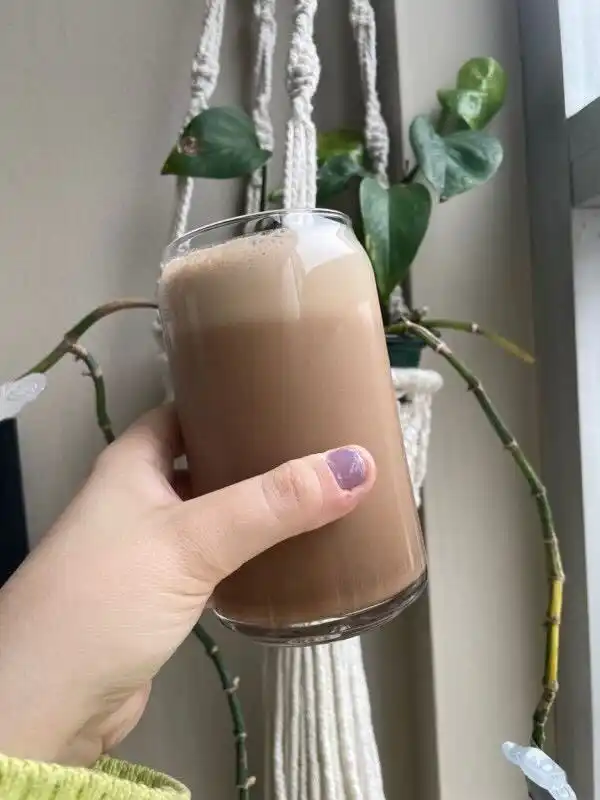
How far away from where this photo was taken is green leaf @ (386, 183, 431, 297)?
75cm

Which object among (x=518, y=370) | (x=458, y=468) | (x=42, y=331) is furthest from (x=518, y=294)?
(x=42, y=331)

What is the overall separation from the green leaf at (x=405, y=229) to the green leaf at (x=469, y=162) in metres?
0.03

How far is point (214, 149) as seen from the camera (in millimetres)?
766

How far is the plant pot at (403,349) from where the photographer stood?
762 mm

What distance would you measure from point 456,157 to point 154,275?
0.35 m

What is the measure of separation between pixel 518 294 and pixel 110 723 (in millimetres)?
605

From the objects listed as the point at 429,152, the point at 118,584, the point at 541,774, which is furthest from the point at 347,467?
the point at 429,152

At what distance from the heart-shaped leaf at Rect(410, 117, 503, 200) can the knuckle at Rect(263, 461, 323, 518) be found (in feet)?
1.22

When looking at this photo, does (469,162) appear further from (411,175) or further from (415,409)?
(415,409)

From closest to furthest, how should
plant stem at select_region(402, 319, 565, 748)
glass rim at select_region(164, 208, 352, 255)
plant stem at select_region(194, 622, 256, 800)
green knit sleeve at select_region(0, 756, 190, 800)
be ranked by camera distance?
1. green knit sleeve at select_region(0, 756, 190, 800)
2. glass rim at select_region(164, 208, 352, 255)
3. plant stem at select_region(402, 319, 565, 748)
4. plant stem at select_region(194, 622, 256, 800)

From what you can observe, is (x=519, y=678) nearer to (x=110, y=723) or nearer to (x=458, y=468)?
(x=458, y=468)

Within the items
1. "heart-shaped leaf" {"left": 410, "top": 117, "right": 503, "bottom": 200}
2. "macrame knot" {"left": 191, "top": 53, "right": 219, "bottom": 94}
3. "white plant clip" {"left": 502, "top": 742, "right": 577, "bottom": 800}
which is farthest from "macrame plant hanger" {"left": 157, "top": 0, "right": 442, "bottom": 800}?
"white plant clip" {"left": 502, "top": 742, "right": 577, "bottom": 800}

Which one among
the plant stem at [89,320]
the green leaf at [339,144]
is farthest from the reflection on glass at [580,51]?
the plant stem at [89,320]

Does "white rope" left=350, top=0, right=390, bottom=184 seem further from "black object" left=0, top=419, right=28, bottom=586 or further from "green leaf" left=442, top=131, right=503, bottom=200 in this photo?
"black object" left=0, top=419, right=28, bottom=586
